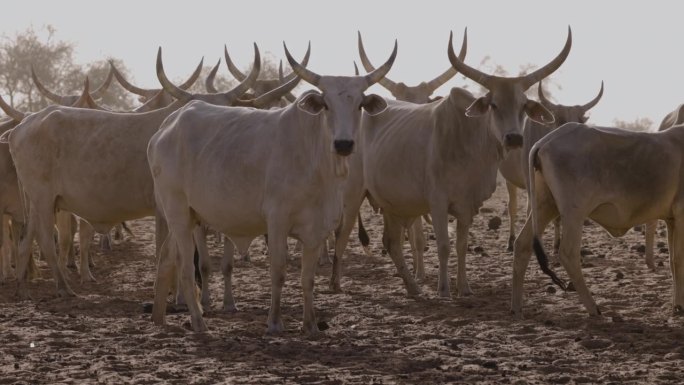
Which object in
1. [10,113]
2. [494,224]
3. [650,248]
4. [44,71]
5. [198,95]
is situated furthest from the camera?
[44,71]

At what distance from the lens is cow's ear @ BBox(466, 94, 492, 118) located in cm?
1113

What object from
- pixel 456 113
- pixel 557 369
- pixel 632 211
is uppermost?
pixel 456 113

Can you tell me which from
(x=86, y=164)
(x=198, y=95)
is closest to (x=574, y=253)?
(x=198, y=95)

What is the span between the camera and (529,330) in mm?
9602

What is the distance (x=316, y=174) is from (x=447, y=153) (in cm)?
270

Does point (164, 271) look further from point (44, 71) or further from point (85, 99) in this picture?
point (44, 71)

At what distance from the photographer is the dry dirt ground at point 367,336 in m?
7.99

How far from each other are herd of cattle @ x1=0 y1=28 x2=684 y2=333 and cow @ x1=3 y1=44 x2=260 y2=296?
1 cm

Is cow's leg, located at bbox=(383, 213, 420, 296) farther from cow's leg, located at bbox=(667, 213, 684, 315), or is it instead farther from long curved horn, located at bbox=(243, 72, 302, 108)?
cow's leg, located at bbox=(667, 213, 684, 315)

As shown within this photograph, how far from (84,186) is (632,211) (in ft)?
15.8

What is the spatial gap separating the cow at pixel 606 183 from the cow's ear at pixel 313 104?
1837mm

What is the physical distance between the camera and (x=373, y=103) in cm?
948

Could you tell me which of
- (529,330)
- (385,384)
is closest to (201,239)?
(529,330)

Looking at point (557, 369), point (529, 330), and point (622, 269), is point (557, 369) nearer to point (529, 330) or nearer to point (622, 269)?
point (529, 330)
